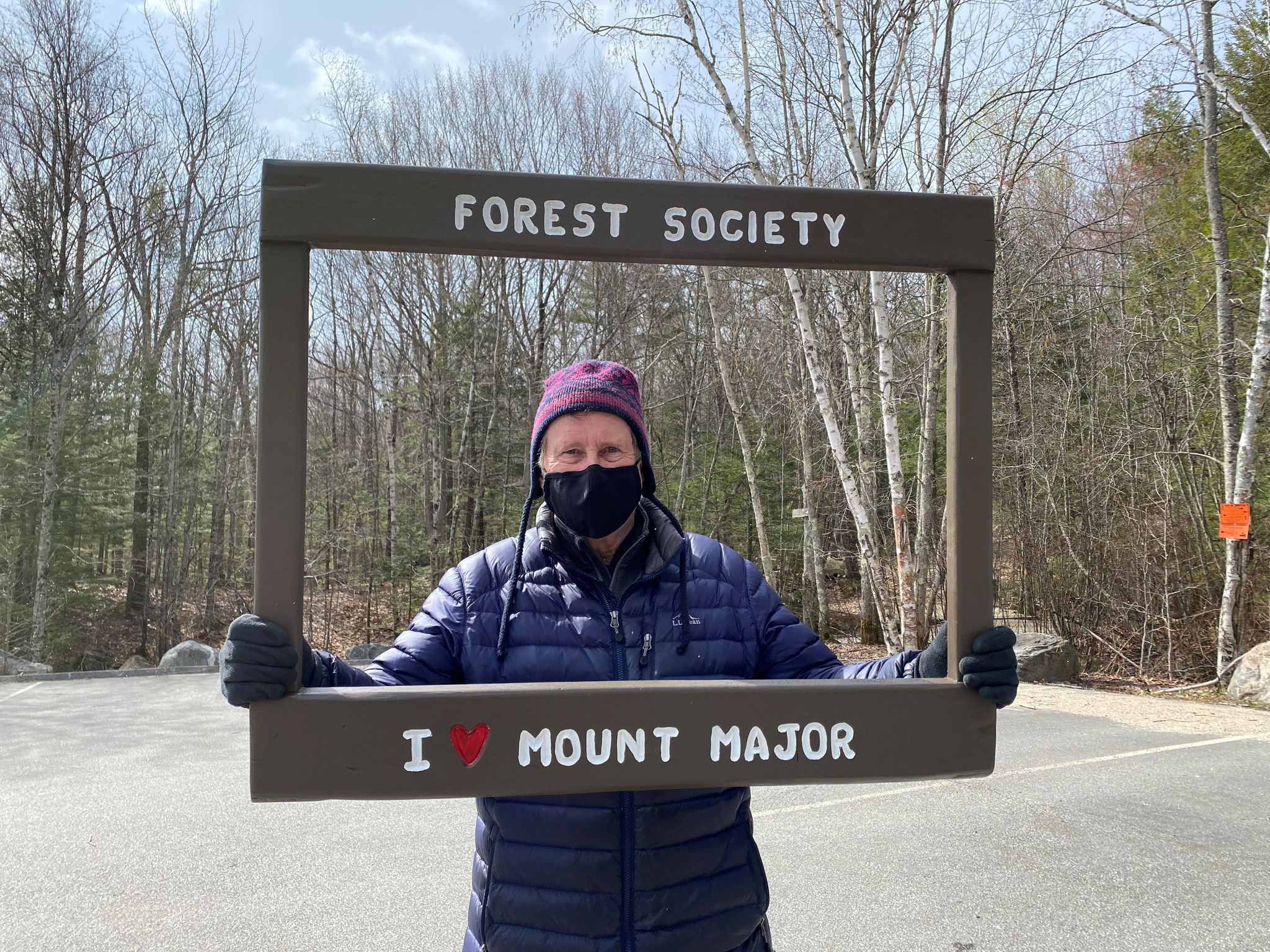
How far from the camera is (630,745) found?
1.52 m

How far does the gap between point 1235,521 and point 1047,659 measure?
284 cm

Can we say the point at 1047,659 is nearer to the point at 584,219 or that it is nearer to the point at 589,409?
the point at 589,409

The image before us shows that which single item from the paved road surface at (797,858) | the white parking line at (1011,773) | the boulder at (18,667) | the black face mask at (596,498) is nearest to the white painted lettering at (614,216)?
the black face mask at (596,498)

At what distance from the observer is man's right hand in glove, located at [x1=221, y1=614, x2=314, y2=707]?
4.82 ft

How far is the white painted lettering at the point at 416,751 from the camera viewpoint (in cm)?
150

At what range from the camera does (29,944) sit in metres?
3.48

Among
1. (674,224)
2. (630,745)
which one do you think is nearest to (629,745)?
(630,745)

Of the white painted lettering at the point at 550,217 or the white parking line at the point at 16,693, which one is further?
the white parking line at the point at 16,693

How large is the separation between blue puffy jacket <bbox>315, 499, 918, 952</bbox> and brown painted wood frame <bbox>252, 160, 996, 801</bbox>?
0.20 meters

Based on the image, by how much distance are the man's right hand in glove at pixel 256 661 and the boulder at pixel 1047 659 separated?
11080mm

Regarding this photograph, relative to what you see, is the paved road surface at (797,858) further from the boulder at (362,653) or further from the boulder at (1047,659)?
the boulder at (362,653)

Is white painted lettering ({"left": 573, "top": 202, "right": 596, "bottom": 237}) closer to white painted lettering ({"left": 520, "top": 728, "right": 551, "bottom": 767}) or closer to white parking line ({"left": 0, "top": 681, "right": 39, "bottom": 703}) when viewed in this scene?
white painted lettering ({"left": 520, "top": 728, "right": 551, "bottom": 767})

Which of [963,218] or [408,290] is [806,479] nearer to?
[408,290]

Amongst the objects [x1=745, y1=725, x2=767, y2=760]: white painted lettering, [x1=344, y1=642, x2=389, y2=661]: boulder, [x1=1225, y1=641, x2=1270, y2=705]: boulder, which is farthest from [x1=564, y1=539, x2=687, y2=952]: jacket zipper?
[x1=344, y1=642, x2=389, y2=661]: boulder
